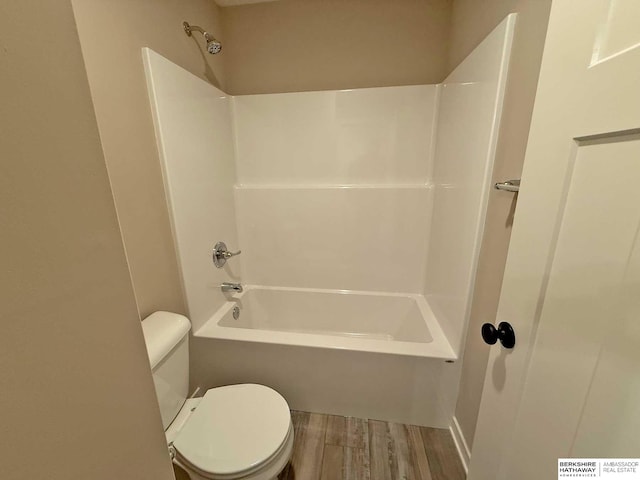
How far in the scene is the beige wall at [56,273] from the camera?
265 millimetres

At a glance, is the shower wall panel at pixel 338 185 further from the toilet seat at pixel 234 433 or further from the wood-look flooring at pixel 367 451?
the toilet seat at pixel 234 433

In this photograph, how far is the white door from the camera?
389mm

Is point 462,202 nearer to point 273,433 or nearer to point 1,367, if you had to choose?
point 273,433

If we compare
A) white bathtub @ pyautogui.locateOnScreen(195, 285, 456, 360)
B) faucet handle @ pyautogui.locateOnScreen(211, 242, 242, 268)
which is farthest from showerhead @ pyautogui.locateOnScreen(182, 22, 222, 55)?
white bathtub @ pyautogui.locateOnScreen(195, 285, 456, 360)

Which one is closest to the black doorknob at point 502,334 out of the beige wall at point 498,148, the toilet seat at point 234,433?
the beige wall at point 498,148

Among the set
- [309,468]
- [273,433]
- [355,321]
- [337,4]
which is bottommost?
[309,468]

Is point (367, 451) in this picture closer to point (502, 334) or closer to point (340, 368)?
point (340, 368)

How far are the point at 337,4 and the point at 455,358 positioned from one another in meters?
2.13

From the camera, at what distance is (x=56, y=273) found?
311 millimetres

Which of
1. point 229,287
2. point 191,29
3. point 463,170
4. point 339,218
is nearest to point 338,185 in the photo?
point 339,218

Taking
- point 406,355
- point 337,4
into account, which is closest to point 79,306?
point 406,355

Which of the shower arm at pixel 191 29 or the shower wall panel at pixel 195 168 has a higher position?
the shower arm at pixel 191 29

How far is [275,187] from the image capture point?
6.06 ft

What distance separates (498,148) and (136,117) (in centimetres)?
146
